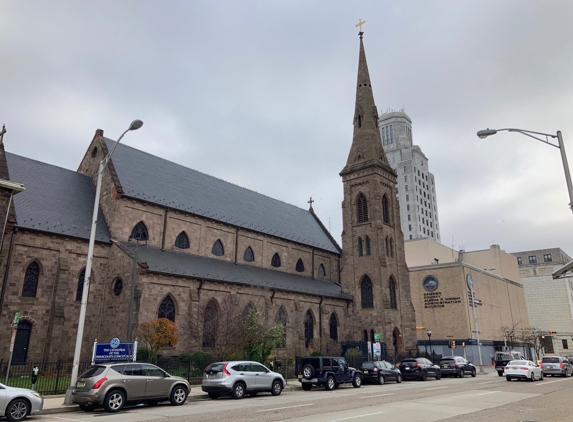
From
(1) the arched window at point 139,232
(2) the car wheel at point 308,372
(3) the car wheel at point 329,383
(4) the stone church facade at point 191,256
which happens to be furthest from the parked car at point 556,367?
(1) the arched window at point 139,232

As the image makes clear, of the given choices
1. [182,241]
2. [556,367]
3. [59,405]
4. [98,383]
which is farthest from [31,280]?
[556,367]

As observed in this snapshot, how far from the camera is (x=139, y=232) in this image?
33.2 metres

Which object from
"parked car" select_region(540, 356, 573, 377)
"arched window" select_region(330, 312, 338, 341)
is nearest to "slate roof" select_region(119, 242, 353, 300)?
"arched window" select_region(330, 312, 338, 341)

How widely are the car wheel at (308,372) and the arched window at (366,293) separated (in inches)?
847

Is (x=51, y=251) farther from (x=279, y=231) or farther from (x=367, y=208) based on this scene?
(x=367, y=208)

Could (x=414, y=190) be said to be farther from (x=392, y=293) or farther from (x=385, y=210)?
(x=392, y=293)

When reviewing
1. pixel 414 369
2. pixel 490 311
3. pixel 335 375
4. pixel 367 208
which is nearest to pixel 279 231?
pixel 367 208

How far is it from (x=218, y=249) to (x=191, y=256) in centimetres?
342

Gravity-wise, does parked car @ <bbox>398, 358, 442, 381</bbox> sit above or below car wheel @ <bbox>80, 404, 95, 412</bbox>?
above

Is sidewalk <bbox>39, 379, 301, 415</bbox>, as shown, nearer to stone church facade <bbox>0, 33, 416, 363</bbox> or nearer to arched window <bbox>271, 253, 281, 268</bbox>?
stone church facade <bbox>0, 33, 416, 363</bbox>

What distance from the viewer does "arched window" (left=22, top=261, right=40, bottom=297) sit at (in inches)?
1043

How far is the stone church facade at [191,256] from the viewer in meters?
26.8

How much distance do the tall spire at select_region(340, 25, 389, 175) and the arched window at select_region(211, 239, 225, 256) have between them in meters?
18.9

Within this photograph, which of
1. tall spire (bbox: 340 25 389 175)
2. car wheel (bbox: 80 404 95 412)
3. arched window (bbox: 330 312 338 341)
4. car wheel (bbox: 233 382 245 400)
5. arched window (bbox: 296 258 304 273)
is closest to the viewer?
car wheel (bbox: 80 404 95 412)
